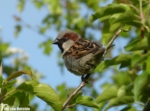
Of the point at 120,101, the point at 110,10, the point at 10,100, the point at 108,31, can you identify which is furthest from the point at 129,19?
the point at 10,100

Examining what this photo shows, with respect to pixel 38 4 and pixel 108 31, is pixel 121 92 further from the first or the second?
pixel 38 4

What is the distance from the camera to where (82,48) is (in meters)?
3.92

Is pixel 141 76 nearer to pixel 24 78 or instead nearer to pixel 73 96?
pixel 73 96

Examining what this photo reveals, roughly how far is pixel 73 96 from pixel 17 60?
430cm

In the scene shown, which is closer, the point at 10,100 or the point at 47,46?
the point at 10,100

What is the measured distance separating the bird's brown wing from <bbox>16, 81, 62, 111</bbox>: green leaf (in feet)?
3.67

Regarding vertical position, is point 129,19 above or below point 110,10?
below

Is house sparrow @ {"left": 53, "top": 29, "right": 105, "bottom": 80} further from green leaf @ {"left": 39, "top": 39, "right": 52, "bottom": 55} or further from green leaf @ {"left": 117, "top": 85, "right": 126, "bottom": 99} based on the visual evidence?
green leaf @ {"left": 39, "top": 39, "right": 52, "bottom": 55}

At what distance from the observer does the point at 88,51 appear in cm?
379

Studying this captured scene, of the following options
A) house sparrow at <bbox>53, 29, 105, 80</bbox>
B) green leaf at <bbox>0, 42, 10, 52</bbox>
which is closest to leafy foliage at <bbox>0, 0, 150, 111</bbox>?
house sparrow at <bbox>53, 29, 105, 80</bbox>

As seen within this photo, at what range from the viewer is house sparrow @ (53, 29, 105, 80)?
3.69 meters

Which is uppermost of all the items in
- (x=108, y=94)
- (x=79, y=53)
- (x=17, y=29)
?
(x=17, y=29)

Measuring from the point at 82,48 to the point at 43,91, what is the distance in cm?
142

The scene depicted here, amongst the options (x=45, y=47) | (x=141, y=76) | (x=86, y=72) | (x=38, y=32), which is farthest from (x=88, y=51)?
(x=38, y=32)
